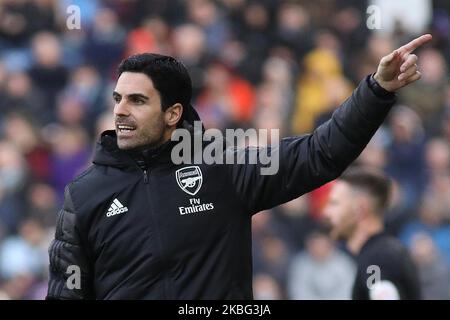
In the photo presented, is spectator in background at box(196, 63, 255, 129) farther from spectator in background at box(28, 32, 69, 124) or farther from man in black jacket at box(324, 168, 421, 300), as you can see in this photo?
man in black jacket at box(324, 168, 421, 300)

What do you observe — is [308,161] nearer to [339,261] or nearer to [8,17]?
[339,261]

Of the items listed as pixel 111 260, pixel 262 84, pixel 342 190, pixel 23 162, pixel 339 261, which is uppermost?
pixel 262 84

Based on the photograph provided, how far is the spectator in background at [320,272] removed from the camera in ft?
31.6

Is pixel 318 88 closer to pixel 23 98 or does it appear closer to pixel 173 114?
pixel 23 98

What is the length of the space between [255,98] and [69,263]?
283 inches

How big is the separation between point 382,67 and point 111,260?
1.24m

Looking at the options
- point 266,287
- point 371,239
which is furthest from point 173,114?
point 266,287

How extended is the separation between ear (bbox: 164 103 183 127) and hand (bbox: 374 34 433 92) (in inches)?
34.6

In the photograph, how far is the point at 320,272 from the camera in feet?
31.9

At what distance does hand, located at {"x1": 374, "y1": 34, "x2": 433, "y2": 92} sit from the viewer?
4090 millimetres

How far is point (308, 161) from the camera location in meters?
4.31


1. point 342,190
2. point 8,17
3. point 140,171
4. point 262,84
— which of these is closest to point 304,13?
point 262,84

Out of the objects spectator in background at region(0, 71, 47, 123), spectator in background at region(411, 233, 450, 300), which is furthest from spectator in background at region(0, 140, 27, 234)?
spectator in background at region(411, 233, 450, 300)

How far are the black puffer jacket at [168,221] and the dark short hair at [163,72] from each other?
22 centimetres
